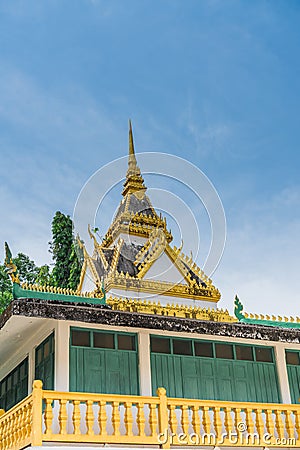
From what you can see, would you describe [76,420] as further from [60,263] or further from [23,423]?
[60,263]

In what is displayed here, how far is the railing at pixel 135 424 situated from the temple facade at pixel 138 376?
0.06ft

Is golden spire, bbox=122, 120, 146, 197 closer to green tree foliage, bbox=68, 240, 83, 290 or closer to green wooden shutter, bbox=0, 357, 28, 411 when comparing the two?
green tree foliage, bbox=68, 240, 83, 290

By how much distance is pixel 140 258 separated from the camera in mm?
21922

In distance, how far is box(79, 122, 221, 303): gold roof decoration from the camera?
68.2ft

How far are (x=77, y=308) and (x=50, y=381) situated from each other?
161 cm

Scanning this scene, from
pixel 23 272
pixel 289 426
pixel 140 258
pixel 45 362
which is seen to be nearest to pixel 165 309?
pixel 140 258

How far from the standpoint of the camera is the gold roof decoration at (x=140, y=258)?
2078 centimetres

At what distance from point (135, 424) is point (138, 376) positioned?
113 centimetres

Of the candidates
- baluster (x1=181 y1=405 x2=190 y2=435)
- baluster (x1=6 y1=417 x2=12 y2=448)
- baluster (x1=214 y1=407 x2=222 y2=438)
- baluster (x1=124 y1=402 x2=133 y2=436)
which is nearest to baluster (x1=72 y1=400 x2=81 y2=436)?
baluster (x1=124 y1=402 x2=133 y2=436)

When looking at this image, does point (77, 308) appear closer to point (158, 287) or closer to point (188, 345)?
point (188, 345)

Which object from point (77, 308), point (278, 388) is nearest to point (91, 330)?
point (77, 308)

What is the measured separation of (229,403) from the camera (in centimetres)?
1133

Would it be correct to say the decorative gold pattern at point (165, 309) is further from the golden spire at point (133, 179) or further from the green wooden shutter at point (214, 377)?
the golden spire at point (133, 179)

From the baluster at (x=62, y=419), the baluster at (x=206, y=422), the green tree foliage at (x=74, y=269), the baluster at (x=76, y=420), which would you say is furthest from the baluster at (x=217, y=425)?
the green tree foliage at (x=74, y=269)
